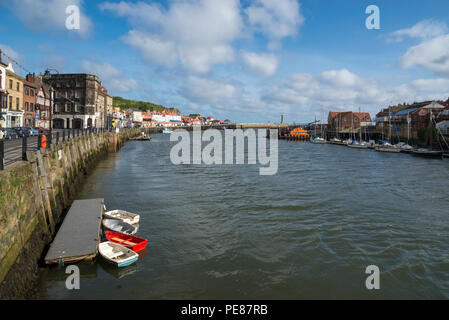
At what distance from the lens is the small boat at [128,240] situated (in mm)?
11828

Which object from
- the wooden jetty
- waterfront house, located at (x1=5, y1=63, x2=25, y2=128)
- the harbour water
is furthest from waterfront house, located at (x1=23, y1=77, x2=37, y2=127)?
the wooden jetty

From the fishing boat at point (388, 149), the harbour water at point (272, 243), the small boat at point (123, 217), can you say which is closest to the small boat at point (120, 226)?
the small boat at point (123, 217)

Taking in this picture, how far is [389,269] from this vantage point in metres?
11.3

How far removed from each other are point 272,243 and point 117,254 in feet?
20.8

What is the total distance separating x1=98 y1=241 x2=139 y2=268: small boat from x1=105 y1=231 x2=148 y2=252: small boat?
1.59 ft

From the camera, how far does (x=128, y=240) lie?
12289 mm

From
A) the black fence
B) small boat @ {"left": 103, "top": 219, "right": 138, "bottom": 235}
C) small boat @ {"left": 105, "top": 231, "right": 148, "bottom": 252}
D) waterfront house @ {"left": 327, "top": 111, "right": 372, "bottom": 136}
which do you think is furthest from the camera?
waterfront house @ {"left": 327, "top": 111, "right": 372, "bottom": 136}

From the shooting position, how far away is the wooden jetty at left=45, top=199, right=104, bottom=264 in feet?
34.4

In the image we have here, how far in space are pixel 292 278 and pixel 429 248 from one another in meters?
6.99

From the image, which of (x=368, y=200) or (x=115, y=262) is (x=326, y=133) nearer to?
(x=368, y=200)

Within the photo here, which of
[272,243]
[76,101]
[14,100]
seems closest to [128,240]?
[272,243]

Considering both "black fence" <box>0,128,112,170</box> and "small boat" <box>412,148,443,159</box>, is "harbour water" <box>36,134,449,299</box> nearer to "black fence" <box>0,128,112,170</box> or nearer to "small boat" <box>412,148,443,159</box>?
"black fence" <box>0,128,112,170</box>

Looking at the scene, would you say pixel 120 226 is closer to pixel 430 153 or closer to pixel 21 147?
pixel 21 147
